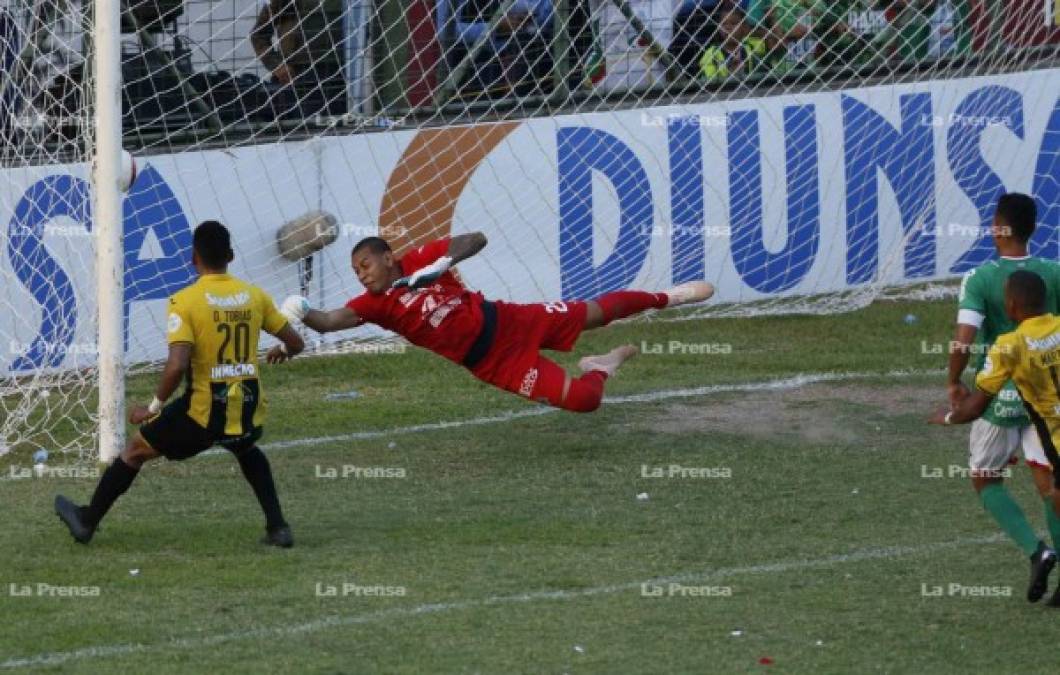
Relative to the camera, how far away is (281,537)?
29.8 ft

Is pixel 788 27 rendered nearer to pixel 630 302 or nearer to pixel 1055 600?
pixel 630 302

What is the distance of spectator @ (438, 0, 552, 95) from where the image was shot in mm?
14547

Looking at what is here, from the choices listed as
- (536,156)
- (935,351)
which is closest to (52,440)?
(536,156)

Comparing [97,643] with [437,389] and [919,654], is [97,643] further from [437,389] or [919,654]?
[437,389]

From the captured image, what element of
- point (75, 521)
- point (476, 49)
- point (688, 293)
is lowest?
point (75, 521)

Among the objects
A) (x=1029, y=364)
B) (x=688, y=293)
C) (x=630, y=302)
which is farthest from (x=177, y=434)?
(x=1029, y=364)

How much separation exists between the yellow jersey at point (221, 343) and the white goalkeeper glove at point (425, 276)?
1.06 metres

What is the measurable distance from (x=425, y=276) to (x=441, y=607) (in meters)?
2.21

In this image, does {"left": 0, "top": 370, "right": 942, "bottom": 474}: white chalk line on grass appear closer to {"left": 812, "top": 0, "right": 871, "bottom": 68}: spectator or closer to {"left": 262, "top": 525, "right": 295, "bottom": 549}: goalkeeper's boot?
{"left": 262, "top": 525, "right": 295, "bottom": 549}: goalkeeper's boot

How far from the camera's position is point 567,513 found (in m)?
9.84

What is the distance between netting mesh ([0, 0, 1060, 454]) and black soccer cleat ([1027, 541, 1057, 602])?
545 centimetres

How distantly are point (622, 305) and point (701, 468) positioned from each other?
0.99 metres

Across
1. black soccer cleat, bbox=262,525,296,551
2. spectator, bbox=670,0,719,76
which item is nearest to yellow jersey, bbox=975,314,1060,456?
black soccer cleat, bbox=262,525,296,551

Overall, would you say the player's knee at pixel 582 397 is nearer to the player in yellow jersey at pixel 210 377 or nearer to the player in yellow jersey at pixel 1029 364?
the player in yellow jersey at pixel 210 377
